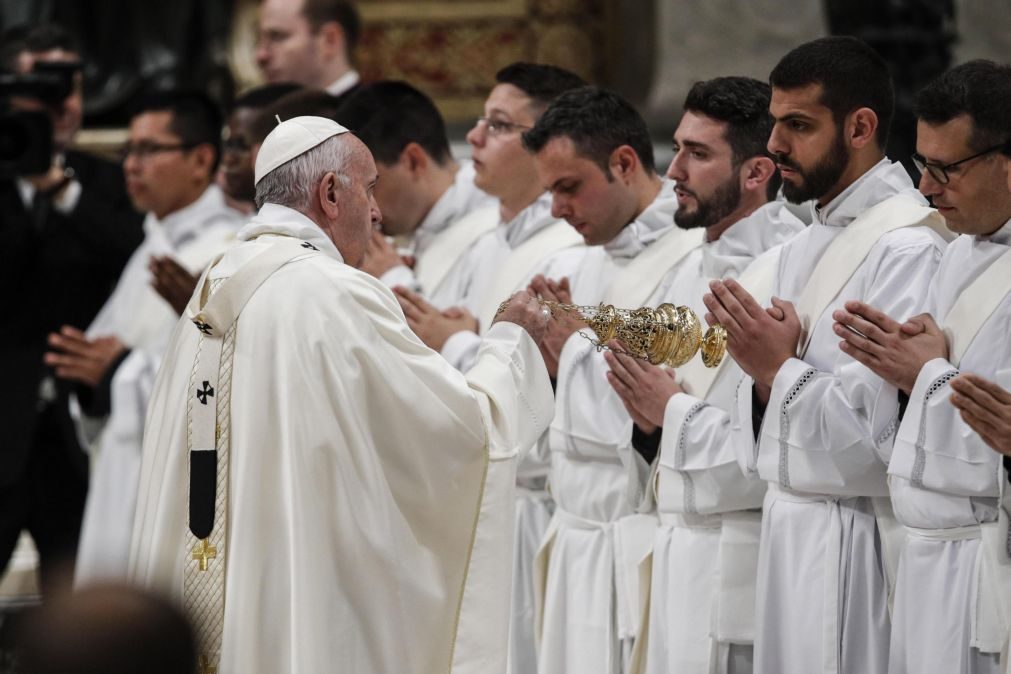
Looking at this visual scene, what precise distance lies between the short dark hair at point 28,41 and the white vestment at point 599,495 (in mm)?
4028

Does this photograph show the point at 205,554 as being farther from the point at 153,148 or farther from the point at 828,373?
the point at 153,148

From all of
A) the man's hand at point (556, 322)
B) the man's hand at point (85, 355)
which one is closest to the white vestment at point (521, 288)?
the man's hand at point (556, 322)

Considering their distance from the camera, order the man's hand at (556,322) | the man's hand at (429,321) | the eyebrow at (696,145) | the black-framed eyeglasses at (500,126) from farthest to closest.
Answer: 1. the black-framed eyeglasses at (500,126)
2. the man's hand at (429,321)
3. the eyebrow at (696,145)
4. the man's hand at (556,322)

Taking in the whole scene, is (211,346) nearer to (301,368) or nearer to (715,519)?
(301,368)

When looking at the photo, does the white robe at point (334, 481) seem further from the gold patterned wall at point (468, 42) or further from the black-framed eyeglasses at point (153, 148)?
the gold patterned wall at point (468, 42)

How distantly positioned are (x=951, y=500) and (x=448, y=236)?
296 cm

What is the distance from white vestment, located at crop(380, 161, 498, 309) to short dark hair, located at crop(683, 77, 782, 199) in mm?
1732

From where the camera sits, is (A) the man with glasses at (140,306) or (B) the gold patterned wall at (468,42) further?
(B) the gold patterned wall at (468,42)

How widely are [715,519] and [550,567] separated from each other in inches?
30.5

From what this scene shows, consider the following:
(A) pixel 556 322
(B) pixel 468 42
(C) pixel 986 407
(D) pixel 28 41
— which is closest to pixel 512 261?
(A) pixel 556 322

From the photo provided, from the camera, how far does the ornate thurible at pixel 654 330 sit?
175 inches

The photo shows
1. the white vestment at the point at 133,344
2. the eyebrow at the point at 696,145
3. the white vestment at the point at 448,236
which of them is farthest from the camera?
the white vestment at the point at 133,344

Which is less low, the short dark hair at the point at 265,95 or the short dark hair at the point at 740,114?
the short dark hair at the point at 740,114

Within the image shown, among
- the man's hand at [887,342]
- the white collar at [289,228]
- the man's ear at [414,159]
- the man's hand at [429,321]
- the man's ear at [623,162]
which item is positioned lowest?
the man's hand at [429,321]
